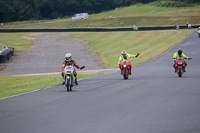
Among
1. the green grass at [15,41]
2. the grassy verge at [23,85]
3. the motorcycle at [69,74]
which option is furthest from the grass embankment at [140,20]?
the motorcycle at [69,74]

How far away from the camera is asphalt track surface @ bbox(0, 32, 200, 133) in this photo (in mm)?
9695

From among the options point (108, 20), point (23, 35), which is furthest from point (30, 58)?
point (108, 20)

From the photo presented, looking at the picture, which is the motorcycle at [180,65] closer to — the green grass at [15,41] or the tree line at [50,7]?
the green grass at [15,41]

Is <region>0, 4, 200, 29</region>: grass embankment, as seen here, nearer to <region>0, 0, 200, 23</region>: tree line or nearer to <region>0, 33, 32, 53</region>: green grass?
<region>0, 33, 32, 53</region>: green grass

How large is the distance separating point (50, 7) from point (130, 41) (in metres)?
74.9

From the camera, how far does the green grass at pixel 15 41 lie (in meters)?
57.7

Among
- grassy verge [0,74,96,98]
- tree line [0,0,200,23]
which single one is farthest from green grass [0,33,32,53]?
tree line [0,0,200,23]

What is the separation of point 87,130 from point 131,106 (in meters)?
3.21

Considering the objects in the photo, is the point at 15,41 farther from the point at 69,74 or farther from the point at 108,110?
the point at 108,110

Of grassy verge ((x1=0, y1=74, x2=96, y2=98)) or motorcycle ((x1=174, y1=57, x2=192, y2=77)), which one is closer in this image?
grassy verge ((x1=0, y1=74, x2=96, y2=98))

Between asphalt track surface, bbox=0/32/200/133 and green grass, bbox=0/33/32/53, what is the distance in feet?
127

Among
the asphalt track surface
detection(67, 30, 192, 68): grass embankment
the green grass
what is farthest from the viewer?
the green grass

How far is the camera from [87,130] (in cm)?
947

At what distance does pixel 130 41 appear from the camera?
188 feet
